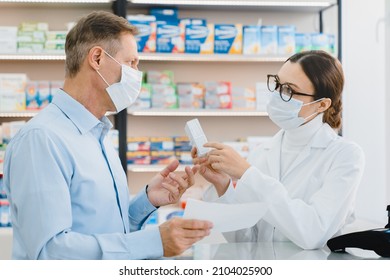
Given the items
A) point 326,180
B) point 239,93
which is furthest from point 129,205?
point 239,93

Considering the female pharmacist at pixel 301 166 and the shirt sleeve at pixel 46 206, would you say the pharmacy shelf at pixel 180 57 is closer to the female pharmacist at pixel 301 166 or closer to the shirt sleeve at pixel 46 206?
the female pharmacist at pixel 301 166

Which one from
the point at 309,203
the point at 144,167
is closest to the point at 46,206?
the point at 309,203

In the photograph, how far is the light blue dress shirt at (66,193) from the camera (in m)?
1.54

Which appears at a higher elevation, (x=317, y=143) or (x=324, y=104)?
(x=324, y=104)

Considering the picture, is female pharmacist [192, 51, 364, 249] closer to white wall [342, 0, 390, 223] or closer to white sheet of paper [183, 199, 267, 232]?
white sheet of paper [183, 199, 267, 232]

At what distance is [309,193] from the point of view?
7.29 feet

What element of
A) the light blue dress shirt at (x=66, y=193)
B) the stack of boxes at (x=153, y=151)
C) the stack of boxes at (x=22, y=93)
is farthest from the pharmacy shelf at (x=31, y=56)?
the light blue dress shirt at (x=66, y=193)

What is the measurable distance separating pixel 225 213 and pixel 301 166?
748 millimetres

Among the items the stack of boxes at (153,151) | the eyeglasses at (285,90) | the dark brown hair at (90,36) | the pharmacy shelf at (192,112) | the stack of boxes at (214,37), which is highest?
the stack of boxes at (214,37)

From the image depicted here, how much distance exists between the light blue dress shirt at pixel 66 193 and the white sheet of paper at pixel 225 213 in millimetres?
133

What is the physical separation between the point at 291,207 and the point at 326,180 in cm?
21

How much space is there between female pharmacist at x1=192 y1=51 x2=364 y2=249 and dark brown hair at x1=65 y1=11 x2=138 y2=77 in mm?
520

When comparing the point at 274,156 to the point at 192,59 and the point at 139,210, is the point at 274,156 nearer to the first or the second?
the point at 139,210

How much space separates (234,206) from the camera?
166 cm
